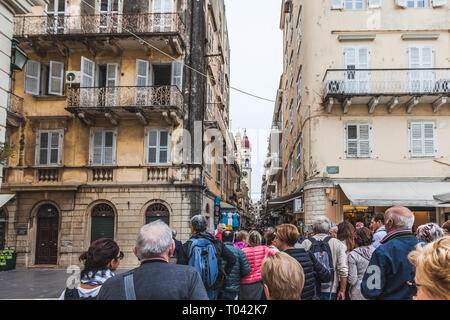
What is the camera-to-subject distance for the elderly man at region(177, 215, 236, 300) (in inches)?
214

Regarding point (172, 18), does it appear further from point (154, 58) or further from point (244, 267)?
point (244, 267)

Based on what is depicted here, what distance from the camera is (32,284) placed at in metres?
13.0

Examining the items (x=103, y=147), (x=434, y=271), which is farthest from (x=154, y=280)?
(x=103, y=147)

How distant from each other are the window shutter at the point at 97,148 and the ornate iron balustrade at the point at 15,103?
13.0 feet

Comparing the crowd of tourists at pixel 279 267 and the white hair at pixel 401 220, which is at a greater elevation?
the white hair at pixel 401 220

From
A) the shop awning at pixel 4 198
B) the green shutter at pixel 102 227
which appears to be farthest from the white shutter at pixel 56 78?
the green shutter at pixel 102 227

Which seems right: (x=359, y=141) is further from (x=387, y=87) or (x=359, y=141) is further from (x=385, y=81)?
(x=385, y=81)

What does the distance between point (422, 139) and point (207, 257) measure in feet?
48.9

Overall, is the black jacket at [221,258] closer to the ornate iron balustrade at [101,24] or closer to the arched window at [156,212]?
the arched window at [156,212]

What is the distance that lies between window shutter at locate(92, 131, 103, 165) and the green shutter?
2.77 metres

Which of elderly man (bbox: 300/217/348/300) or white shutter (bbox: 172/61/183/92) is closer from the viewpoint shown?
elderly man (bbox: 300/217/348/300)

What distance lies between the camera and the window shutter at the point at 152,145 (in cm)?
1828

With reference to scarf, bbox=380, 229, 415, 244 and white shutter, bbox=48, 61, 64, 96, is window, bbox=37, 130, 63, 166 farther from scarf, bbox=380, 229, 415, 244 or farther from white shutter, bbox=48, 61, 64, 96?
scarf, bbox=380, 229, 415, 244

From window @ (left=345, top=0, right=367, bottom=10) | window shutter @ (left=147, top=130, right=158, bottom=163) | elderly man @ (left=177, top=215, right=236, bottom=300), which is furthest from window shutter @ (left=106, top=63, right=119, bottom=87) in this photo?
elderly man @ (left=177, top=215, right=236, bottom=300)
